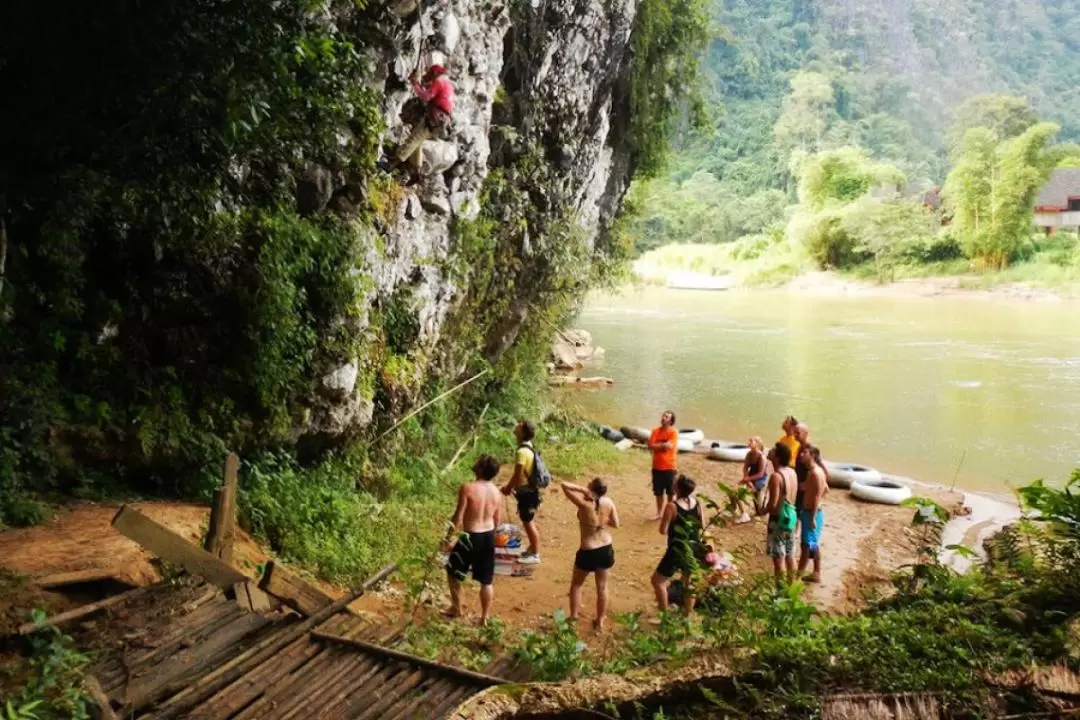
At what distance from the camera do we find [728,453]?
15094mm

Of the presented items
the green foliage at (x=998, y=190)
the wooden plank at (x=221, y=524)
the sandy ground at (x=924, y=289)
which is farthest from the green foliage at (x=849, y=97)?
the wooden plank at (x=221, y=524)

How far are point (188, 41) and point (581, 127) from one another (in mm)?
10557

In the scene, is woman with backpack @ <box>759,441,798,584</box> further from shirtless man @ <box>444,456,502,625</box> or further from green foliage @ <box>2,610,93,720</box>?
green foliage @ <box>2,610,93,720</box>

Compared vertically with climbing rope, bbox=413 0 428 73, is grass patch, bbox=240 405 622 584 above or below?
below

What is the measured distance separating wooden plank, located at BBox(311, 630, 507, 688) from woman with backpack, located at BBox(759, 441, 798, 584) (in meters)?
4.34

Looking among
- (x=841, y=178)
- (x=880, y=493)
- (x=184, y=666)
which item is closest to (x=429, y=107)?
(x=184, y=666)

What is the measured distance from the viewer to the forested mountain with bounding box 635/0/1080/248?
7606 centimetres

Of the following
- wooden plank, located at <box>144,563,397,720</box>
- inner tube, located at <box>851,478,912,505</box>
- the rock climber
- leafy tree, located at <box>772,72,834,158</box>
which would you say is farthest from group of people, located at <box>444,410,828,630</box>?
leafy tree, located at <box>772,72,834,158</box>

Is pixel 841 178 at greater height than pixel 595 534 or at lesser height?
greater

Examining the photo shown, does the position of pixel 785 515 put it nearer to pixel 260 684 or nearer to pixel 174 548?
pixel 260 684

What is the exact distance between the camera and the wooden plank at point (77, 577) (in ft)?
16.1

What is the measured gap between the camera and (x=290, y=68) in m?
6.60

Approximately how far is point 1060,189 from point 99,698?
2195 inches

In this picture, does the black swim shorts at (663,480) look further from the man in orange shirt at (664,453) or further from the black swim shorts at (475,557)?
the black swim shorts at (475,557)
